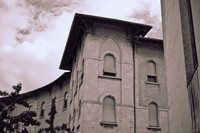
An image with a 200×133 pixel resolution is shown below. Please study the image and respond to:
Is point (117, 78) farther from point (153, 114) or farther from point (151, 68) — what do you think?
point (153, 114)

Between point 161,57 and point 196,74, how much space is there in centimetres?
1353

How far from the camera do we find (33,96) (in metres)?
33.6

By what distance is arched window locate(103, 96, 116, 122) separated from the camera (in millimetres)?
18875

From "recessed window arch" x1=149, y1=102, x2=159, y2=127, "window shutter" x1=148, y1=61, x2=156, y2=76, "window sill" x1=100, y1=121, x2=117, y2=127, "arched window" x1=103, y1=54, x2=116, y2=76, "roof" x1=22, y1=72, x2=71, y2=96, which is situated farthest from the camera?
"roof" x1=22, y1=72, x2=71, y2=96

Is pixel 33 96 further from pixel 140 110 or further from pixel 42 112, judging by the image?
pixel 140 110

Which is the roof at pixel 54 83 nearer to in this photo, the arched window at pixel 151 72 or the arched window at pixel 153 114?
the arched window at pixel 151 72

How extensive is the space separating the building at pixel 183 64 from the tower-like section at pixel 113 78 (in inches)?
272

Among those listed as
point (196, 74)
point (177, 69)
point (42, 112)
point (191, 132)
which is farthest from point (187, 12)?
point (42, 112)

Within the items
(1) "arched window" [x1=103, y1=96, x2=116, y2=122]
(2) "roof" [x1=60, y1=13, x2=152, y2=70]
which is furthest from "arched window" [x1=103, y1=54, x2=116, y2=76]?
(2) "roof" [x1=60, y1=13, x2=152, y2=70]

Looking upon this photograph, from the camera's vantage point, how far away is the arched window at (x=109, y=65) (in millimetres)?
20023

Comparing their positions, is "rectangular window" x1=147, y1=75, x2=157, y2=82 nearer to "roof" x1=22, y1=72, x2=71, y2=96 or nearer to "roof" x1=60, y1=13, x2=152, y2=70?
"roof" x1=60, y1=13, x2=152, y2=70

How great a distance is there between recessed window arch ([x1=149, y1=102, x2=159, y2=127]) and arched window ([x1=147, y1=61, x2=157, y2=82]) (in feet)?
5.81

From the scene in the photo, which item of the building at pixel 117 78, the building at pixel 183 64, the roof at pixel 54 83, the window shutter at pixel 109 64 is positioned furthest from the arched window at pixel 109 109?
the roof at pixel 54 83

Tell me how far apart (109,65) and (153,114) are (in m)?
4.18
